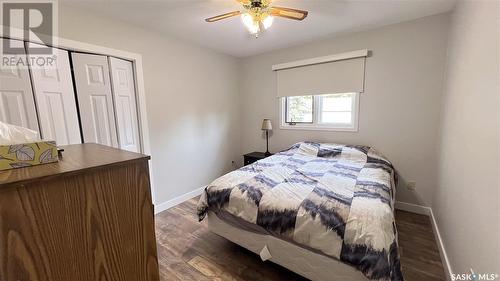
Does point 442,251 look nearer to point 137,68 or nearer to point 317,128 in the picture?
point 317,128

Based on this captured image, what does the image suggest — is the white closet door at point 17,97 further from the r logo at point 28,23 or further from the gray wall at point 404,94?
the gray wall at point 404,94

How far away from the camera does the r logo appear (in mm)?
1651

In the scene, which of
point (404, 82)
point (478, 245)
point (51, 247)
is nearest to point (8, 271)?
point (51, 247)

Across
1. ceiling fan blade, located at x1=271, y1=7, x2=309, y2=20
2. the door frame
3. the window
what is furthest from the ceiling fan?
the window

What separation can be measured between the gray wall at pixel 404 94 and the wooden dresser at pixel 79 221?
284 cm

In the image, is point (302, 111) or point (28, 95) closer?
point (28, 95)

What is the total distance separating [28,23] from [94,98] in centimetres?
72

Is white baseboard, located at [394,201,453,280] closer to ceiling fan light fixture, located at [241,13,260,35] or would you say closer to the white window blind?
the white window blind

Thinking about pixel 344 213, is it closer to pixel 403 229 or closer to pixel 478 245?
pixel 478 245

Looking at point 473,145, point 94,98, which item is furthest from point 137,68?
point 473,145

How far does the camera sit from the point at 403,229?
2232 millimetres

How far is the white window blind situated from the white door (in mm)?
2632

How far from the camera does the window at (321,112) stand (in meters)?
2.97

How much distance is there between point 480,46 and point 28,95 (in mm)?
3298
